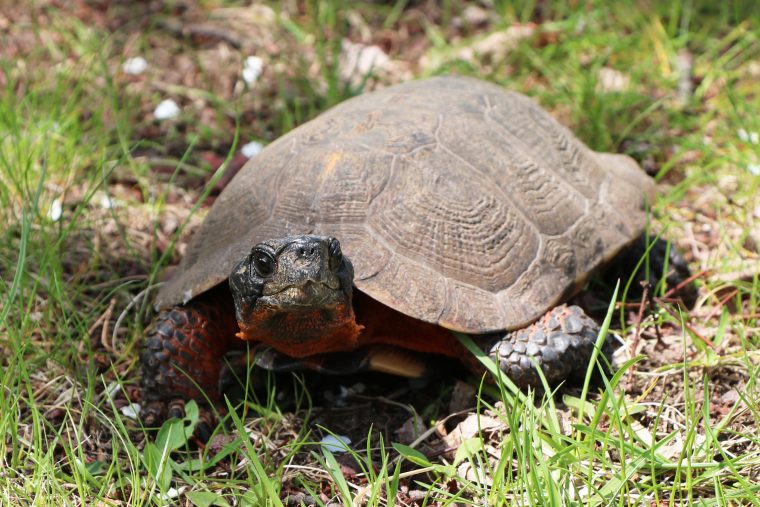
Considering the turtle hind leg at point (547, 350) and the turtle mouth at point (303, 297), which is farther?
the turtle hind leg at point (547, 350)

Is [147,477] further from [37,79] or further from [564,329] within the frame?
[37,79]

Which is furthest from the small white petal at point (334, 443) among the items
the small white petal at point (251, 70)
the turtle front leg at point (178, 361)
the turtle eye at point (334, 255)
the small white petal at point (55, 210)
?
the small white petal at point (251, 70)

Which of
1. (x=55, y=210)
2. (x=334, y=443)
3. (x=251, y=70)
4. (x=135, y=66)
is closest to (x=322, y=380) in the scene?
(x=334, y=443)

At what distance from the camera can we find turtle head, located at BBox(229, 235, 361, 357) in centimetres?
251

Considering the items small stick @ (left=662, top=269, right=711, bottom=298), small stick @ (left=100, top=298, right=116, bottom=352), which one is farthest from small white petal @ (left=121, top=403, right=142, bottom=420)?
small stick @ (left=662, top=269, right=711, bottom=298)

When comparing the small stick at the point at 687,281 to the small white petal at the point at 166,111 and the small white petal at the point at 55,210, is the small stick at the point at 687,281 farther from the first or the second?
the small white petal at the point at 166,111

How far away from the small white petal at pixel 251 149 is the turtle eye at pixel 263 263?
198 centimetres

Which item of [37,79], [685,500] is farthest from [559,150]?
[37,79]

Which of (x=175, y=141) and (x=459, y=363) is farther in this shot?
(x=175, y=141)

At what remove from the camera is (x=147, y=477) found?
2.48 m

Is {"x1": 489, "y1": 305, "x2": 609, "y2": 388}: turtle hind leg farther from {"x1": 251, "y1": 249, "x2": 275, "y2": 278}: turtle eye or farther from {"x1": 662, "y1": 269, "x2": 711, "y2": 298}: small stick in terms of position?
{"x1": 251, "y1": 249, "x2": 275, "y2": 278}: turtle eye

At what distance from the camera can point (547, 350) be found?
2900mm

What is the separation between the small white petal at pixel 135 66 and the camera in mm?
5285

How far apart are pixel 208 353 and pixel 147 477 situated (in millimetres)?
659
